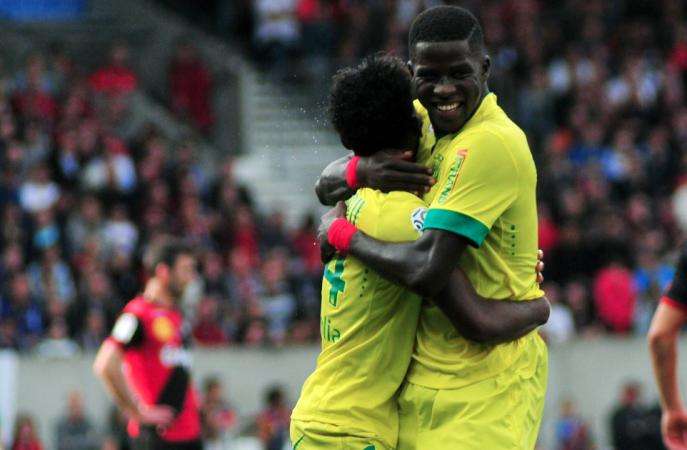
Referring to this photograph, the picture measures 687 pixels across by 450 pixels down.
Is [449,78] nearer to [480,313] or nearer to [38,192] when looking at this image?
[480,313]

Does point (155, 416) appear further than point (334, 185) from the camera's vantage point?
Yes

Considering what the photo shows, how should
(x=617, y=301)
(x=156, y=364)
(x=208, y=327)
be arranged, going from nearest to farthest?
(x=156, y=364) → (x=208, y=327) → (x=617, y=301)

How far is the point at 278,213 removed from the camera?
1797 centimetres

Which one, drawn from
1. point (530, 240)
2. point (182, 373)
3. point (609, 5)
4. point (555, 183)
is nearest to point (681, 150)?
point (555, 183)

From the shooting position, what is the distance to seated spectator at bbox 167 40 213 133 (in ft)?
67.7

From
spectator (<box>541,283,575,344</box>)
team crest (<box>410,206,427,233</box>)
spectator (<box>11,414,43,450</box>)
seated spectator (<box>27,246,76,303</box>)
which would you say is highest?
team crest (<box>410,206,427,233</box>)

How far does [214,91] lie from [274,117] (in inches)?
34.9

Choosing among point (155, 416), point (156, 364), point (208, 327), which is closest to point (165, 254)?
point (156, 364)

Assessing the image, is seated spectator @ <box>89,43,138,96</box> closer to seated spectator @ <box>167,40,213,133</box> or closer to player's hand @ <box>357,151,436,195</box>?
seated spectator @ <box>167,40,213,133</box>

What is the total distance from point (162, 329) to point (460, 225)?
488cm

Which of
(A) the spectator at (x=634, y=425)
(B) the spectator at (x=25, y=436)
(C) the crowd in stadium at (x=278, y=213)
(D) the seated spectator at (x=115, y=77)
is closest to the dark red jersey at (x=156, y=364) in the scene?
(B) the spectator at (x=25, y=436)

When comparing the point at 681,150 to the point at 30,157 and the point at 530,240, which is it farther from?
the point at 530,240

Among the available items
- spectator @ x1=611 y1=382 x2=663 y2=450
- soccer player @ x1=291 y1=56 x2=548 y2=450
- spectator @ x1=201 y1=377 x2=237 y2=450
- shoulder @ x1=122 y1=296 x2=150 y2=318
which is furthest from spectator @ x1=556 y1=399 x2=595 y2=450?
soccer player @ x1=291 y1=56 x2=548 y2=450

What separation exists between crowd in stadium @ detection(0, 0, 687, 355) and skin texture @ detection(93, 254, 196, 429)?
5064 millimetres
